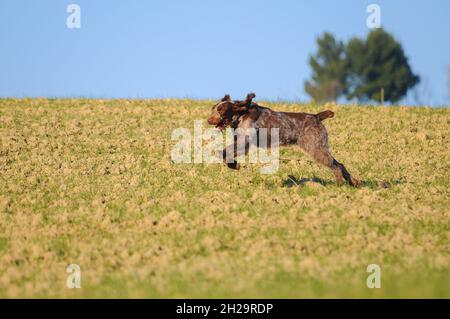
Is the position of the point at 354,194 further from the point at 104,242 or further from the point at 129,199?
the point at 104,242

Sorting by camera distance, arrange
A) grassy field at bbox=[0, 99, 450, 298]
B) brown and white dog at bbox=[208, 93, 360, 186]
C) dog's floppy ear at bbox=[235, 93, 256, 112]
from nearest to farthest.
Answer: grassy field at bbox=[0, 99, 450, 298], brown and white dog at bbox=[208, 93, 360, 186], dog's floppy ear at bbox=[235, 93, 256, 112]

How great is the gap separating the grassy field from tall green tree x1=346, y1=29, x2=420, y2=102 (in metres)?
63.5

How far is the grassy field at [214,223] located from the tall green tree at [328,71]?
6929cm

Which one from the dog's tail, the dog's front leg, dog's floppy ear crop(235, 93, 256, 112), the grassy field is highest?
dog's floppy ear crop(235, 93, 256, 112)

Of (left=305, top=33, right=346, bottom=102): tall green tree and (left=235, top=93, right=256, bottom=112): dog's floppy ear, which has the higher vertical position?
(left=305, top=33, right=346, bottom=102): tall green tree

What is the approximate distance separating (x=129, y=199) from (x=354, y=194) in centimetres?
441

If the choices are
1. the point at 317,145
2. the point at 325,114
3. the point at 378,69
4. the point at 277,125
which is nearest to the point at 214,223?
the point at 277,125

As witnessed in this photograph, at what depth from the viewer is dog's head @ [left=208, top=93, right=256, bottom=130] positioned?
13.8m

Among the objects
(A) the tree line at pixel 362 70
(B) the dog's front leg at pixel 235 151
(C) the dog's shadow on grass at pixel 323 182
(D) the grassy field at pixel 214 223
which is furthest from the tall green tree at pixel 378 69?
(B) the dog's front leg at pixel 235 151

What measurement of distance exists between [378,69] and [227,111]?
75171 mm

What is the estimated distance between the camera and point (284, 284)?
316 inches

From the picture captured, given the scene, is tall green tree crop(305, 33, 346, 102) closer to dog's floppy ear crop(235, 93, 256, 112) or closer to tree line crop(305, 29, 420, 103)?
tree line crop(305, 29, 420, 103)

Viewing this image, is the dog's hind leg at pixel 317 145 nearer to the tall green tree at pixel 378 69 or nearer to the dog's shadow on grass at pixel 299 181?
the dog's shadow on grass at pixel 299 181

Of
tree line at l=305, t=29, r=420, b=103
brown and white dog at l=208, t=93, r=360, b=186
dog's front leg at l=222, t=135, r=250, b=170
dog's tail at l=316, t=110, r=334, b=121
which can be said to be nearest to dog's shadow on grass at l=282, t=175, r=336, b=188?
brown and white dog at l=208, t=93, r=360, b=186
